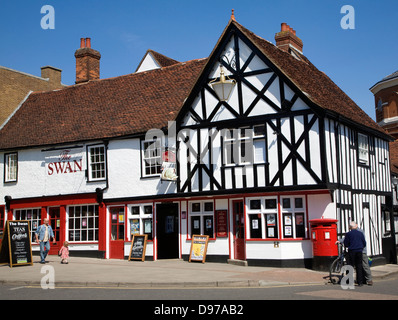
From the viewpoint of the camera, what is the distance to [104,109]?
2400 centimetres

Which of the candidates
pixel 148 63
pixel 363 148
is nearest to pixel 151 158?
pixel 363 148

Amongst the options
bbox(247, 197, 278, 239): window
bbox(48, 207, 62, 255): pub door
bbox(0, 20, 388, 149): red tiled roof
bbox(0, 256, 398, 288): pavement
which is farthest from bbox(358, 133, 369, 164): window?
bbox(48, 207, 62, 255): pub door

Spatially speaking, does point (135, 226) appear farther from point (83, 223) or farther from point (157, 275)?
point (157, 275)

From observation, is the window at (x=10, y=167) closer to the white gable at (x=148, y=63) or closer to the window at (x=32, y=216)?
the window at (x=32, y=216)

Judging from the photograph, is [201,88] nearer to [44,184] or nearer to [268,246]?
[268,246]

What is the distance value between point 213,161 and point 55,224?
867 centimetres

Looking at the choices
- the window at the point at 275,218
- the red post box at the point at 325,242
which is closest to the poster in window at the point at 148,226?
the window at the point at 275,218

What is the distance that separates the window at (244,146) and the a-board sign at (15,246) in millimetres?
7885

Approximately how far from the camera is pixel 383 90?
146 ft

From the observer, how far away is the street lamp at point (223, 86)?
1870 cm

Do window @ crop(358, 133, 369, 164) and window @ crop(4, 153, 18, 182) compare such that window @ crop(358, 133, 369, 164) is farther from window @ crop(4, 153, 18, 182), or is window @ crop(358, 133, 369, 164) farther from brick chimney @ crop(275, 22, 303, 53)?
window @ crop(4, 153, 18, 182)

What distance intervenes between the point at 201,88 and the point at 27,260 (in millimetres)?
9098

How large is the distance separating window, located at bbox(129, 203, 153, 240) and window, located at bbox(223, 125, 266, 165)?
4.23m
